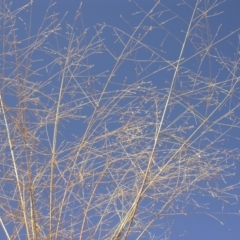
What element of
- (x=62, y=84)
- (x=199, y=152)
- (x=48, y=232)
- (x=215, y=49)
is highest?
(x=215, y=49)

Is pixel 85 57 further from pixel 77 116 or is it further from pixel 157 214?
pixel 157 214

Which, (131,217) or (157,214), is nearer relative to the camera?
(131,217)

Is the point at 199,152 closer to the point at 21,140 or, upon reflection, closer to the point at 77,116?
the point at 77,116

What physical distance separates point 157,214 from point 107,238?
237mm

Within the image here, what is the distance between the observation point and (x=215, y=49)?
2.24 m

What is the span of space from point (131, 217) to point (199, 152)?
39cm

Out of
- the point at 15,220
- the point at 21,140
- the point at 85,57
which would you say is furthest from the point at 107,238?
the point at 85,57

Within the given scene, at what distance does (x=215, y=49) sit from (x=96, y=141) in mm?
632

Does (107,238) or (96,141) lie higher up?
(96,141)

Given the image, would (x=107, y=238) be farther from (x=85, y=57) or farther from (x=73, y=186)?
(x=85, y=57)

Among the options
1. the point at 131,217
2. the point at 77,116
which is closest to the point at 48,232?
the point at 131,217

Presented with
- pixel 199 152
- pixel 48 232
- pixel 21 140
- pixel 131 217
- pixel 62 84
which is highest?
pixel 62 84

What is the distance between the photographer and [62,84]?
7.52 ft

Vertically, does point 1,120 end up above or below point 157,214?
above
